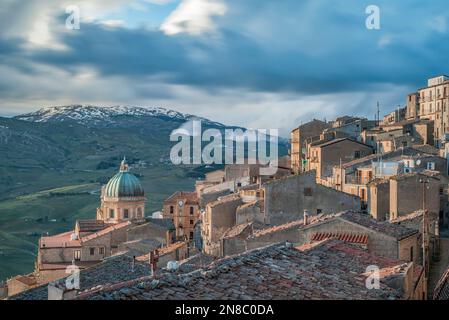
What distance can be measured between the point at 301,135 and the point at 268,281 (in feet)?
191

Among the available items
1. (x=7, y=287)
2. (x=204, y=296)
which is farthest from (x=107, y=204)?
(x=204, y=296)

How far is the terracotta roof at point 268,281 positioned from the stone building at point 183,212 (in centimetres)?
5301

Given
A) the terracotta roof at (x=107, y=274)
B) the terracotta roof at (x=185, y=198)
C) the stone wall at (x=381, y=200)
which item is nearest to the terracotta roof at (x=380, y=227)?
the terracotta roof at (x=107, y=274)

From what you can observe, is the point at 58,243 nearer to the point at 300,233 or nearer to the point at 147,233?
the point at 147,233

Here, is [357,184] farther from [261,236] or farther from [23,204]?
[23,204]

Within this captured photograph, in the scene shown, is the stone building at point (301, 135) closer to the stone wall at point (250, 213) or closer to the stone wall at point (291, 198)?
the stone wall at point (250, 213)

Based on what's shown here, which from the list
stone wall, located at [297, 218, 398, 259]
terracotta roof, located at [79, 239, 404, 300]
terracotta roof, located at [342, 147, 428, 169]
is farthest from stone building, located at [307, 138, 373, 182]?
terracotta roof, located at [79, 239, 404, 300]

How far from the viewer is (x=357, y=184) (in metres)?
48.3

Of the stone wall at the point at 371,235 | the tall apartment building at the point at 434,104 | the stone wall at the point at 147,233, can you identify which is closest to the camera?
the stone wall at the point at 371,235

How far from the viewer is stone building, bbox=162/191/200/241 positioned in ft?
233

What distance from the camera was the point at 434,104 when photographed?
78000mm

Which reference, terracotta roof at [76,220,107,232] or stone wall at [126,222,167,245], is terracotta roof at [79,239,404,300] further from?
terracotta roof at [76,220,107,232]

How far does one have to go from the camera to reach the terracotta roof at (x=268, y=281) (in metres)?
12.5
